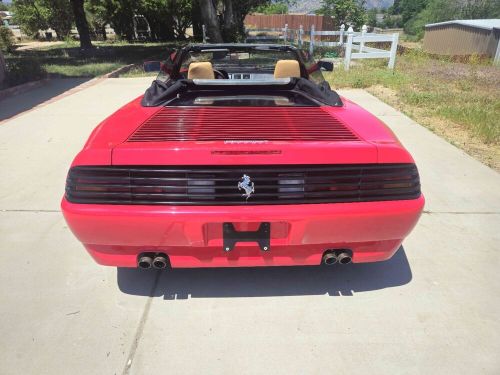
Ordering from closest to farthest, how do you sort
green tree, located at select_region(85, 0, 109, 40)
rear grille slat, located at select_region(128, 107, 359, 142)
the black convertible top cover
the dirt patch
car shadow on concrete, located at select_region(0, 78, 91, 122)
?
rear grille slat, located at select_region(128, 107, 359, 142) → the black convertible top cover → the dirt patch → car shadow on concrete, located at select_region(0, 78, 91, 122) → green tree, located at select_region(85, 0, 109, 40)

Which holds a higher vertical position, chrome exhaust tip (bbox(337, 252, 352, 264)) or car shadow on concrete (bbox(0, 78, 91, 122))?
chrome exhaust tip (bbox(337, 252, 352, 264))

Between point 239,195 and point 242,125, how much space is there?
1.58ft

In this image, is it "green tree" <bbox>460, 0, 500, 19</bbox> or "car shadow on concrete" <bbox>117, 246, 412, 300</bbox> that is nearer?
"car shadow on concrete" <bbox>117, 246, 412, 300</bbox>

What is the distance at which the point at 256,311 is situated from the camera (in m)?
2.34

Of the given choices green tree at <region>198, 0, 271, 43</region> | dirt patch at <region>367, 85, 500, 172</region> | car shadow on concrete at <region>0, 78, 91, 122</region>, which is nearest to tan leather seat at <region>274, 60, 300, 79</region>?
dirt patch at <region>367, 85, 500, 172</region>

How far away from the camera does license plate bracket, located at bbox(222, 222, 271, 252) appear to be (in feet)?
6.58

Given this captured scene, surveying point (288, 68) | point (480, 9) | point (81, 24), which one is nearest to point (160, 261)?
point (288, 68)

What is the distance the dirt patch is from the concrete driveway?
175 cm

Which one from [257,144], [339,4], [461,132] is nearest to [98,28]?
[339,4]

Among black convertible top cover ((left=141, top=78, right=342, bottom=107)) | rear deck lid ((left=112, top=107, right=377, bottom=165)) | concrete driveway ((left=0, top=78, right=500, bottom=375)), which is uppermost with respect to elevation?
black convertible top cover ((left=141, top=78, right=342, bottom=107))

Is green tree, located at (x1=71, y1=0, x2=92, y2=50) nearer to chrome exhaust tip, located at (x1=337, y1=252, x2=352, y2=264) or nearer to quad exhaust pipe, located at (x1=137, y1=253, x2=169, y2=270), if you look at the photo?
quad exhaust pipe, located at (x1=137, y1=253, x2=169, y2=270)

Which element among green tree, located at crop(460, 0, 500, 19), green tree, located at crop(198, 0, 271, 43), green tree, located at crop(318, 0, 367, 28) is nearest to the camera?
green tree, located at crop(198, 0, 271, 43)

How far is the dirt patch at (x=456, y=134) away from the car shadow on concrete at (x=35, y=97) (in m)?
7.09

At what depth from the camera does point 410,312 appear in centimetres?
234
